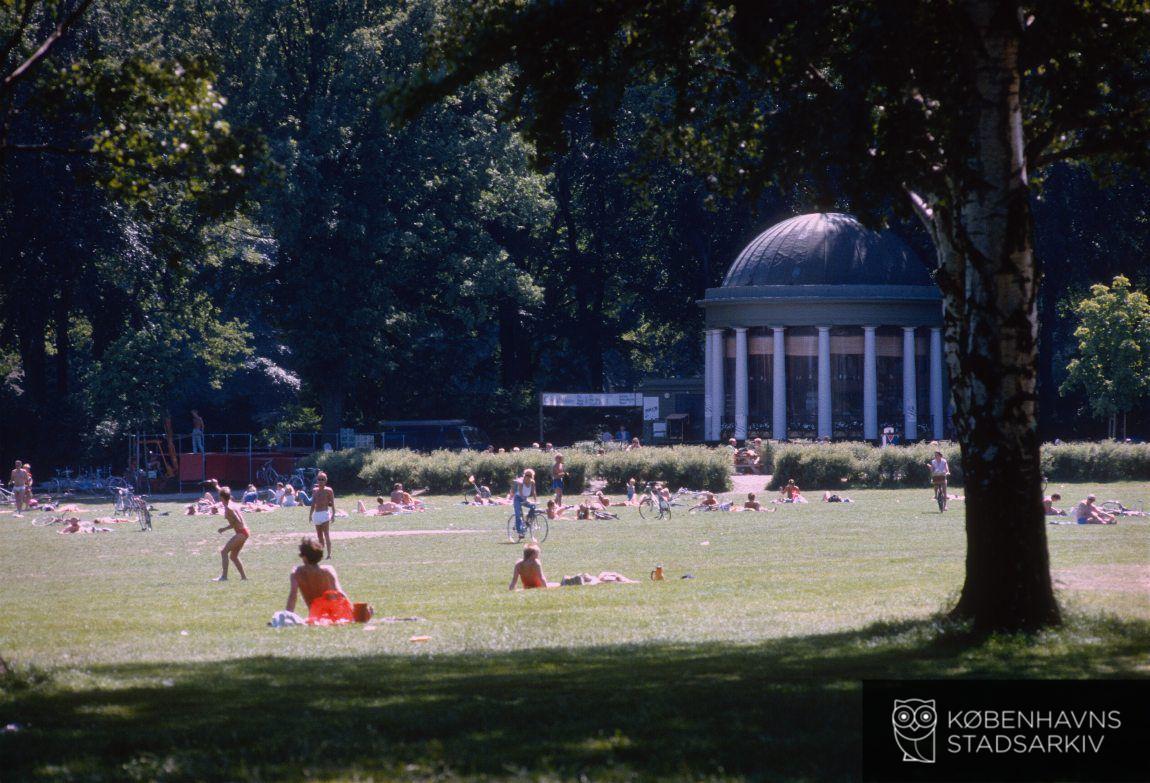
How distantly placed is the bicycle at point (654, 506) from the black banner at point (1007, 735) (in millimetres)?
28257

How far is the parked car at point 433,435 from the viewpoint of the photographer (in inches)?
2442

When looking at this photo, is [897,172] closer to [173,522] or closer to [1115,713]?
[1115,713]

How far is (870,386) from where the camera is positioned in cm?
6119

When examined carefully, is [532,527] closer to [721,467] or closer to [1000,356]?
[721,467]

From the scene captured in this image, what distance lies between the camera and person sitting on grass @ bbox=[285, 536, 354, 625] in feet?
57.7

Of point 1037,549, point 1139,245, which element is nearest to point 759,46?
point 1037,549

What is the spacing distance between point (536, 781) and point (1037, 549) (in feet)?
23.9

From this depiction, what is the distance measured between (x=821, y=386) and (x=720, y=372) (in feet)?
15.2

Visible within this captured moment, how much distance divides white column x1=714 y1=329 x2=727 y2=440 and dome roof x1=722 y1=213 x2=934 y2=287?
2410 millimetres

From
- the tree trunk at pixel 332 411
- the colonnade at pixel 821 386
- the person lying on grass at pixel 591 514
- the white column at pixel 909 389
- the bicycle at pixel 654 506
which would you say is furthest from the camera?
the white column at pixel 909 389

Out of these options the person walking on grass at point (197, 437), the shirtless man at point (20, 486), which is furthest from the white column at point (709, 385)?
the shirtless man at point (20, 486)

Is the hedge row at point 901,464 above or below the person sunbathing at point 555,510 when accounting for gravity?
above

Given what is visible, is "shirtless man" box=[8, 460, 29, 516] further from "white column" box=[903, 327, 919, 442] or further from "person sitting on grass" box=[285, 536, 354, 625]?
"white column" box=[903, 327, 919, 442]

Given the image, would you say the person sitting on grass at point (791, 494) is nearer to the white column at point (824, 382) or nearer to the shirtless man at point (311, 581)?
the white column at point (824, 382)
